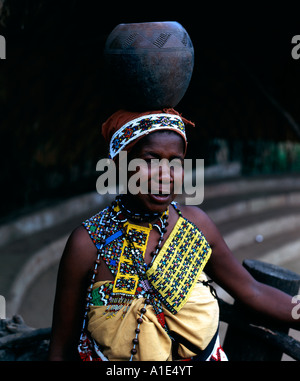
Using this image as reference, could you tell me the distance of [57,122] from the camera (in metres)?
4.33

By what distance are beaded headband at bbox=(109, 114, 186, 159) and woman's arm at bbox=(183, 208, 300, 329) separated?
1.27 feet

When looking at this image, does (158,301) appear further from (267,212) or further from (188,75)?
(267,212)

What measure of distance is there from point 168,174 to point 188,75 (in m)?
0.31

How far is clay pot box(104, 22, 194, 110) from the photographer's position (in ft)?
4.34

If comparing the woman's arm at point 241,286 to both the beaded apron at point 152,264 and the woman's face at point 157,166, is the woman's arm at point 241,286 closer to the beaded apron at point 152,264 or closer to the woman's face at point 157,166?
the beaded apron at point 152,264

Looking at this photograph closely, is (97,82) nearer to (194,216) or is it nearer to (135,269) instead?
(194,216)

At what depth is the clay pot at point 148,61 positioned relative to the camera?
4.34 feet

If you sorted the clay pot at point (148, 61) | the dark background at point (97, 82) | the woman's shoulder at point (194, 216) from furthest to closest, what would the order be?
1. the dark background at point (97, 82)
2. the woman's shoulder at point (194, 216)
3. the clay pot at point (148, 61)

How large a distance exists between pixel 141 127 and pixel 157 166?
0.42 ft

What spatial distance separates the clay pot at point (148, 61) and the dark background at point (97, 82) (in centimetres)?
138

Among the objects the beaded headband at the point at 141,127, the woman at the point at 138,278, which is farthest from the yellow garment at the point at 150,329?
the beaded headband at the point at 141,127

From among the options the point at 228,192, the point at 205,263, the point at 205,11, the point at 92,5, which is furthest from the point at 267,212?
the point at 205,263

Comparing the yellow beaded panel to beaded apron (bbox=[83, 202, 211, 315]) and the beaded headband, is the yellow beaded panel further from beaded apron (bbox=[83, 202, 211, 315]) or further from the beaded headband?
the beaded headband

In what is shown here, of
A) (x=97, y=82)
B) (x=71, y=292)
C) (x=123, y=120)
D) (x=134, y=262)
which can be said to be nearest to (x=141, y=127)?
(x=123, y=120)
